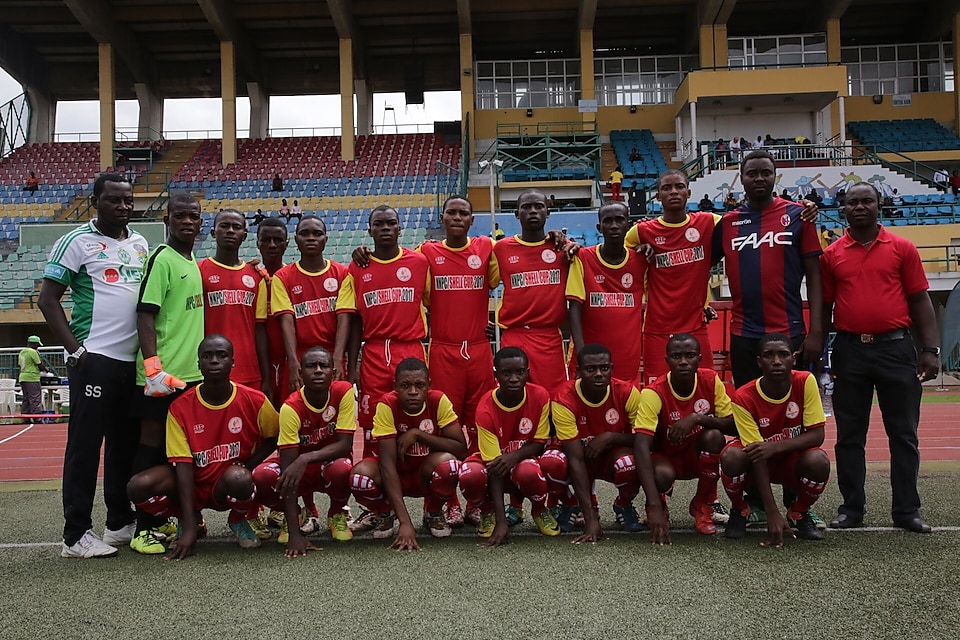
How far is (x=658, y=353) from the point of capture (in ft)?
16.0

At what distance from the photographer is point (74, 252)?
416cm

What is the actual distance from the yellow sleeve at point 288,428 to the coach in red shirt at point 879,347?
3146 mm

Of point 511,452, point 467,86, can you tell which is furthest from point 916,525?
point 467,86

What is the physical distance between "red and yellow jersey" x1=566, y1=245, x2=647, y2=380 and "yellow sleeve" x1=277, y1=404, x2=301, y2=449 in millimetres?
1902

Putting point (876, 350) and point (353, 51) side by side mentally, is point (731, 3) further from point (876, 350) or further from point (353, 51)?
point (876, 350)

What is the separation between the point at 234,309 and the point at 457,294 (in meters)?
1.44

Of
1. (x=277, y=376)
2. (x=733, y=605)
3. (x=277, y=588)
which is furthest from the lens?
(x=277, y=376)

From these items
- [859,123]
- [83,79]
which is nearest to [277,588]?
[859,123]

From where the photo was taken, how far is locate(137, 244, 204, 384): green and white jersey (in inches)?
166

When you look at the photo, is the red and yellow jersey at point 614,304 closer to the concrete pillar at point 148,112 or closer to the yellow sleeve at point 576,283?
the yellow sleeve at point 576,283

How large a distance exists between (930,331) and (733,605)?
2.36 m

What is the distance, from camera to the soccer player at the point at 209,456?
13.6ft

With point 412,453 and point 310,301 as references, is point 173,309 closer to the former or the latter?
point 310,301

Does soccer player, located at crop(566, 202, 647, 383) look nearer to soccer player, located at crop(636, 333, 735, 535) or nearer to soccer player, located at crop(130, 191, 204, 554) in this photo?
soccer player, located at crop(636, 333, 735, 535)
